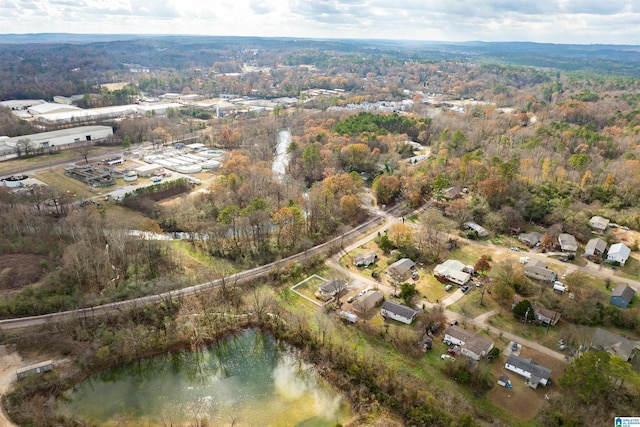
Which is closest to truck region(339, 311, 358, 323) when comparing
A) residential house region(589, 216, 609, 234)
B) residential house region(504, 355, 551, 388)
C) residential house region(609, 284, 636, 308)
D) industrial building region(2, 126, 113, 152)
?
residential house region(504, 355, 551, 388)

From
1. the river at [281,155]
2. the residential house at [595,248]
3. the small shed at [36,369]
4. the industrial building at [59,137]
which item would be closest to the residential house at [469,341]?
the residential house at [595,248]

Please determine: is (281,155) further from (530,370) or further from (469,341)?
(530,370)

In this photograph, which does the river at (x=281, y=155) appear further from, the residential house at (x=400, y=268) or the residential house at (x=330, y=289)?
the residential house at (x=330, y=289)

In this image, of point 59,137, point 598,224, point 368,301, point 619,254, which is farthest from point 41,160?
point 619,254

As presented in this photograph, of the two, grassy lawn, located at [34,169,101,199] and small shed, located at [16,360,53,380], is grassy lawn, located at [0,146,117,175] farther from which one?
small shed, located at [16,360,53,380]

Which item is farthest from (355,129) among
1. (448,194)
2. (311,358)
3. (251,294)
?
(311,358)

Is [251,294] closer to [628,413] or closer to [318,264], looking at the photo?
[318,264]
